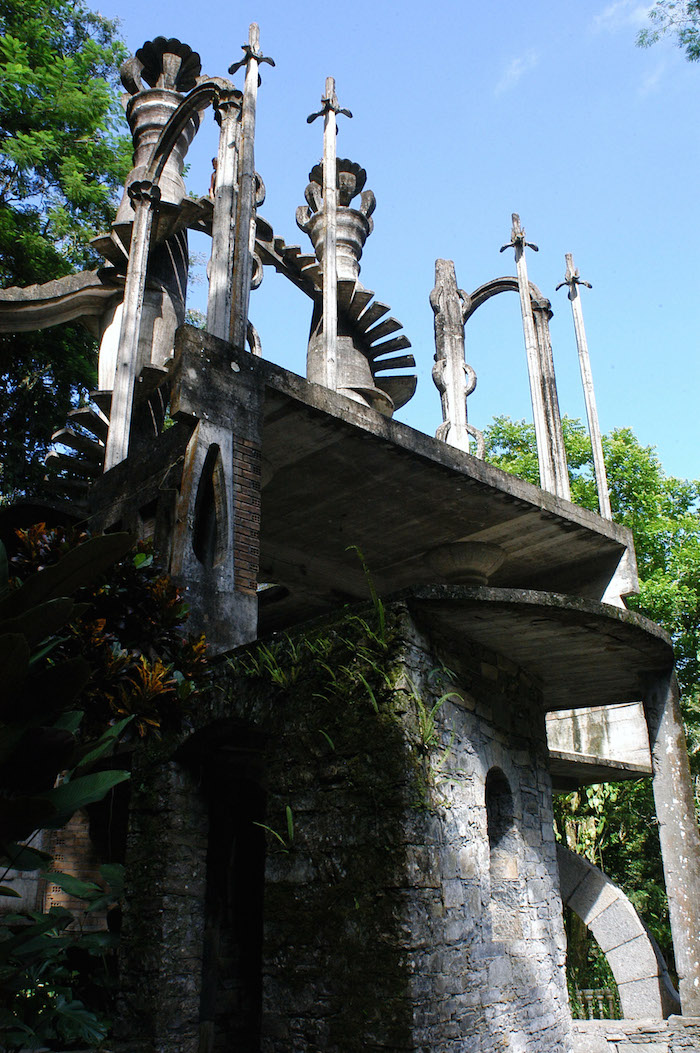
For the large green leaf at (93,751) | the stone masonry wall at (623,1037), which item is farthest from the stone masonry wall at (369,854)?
the stone masonry wall at (623,1037)

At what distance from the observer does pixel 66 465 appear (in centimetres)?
1297

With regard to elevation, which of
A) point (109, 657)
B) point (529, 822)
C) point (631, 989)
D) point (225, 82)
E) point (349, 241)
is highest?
point (349, 241)

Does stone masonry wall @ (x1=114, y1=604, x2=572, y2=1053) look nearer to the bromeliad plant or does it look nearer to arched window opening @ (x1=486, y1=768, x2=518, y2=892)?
arched window opening @ (x1=486, y1=768, x2=518, y2=892)

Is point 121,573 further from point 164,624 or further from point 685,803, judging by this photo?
point 685,803

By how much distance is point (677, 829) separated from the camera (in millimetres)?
6727

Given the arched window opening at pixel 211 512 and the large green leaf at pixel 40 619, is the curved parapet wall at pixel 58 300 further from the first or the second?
the large green leaf at pixel 40 619

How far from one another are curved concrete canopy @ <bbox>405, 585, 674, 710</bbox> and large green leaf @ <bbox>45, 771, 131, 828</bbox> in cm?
188

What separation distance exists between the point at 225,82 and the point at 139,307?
8.34 feet

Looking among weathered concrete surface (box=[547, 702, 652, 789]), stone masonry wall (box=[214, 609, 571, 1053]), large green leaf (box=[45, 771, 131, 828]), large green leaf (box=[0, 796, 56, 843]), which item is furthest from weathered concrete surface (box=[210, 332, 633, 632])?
large green leaf (box=[0, 796, 56, 843])

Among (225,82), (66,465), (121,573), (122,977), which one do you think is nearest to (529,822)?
(122,977)

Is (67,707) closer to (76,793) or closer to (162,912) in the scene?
(76,793)

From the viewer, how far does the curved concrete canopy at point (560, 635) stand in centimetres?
527

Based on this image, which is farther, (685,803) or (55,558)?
(685,803)

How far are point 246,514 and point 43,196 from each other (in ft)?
46.4
